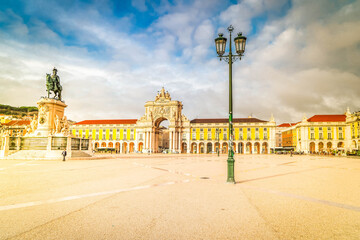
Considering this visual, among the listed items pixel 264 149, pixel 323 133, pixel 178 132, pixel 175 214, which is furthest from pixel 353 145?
pixel 175 214

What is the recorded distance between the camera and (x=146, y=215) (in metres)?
4.94

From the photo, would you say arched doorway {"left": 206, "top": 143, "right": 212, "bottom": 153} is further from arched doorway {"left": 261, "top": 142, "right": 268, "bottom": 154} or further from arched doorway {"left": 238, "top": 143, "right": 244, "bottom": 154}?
arched doorway {"left": 261, "top": 142, "right": 268, "bottom": 154}

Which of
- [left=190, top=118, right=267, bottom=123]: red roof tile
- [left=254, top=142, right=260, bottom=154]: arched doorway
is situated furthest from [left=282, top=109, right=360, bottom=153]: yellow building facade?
[left=190, top=118, right=267, bottom=123]: red roof tile

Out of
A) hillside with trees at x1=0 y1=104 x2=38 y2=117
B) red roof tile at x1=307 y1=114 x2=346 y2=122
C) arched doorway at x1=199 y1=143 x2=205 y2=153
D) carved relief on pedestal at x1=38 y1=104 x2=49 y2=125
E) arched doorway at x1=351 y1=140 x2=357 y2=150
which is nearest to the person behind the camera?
carved relief on pedestal at x1=38 y1=104 x2=49 y2=125

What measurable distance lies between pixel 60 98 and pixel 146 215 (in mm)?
26539

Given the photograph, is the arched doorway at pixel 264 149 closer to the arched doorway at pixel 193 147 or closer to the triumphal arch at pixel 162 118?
the arched doorway at pixel 193 147

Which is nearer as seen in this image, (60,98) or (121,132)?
(60,98)

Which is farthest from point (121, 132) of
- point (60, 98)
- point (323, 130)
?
point (323, 130)

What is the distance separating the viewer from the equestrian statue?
2639 cm

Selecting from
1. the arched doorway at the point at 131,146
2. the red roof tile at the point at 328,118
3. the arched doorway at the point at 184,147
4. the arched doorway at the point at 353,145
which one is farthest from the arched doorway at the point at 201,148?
the arched doorway at the point at 353,145

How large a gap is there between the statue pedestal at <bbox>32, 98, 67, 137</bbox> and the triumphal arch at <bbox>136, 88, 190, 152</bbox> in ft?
188

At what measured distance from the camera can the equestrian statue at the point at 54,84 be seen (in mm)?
26391

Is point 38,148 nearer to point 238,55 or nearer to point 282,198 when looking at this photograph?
point 238,55

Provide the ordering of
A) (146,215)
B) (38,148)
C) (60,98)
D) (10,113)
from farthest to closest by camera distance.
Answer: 1. (10,113)
2. (60,98)
3. (38,148)
4. (146,215)
